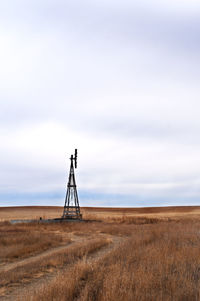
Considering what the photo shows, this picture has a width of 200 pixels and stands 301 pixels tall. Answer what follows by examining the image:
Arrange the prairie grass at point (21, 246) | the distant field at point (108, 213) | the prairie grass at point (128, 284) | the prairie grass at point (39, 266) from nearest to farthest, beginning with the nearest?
1. the prairie grass at point (128, 284)
2. the prairie grass at point (39, 266)
3. the prairie grass at point (21, 246)
4. the distant field at point (108, 213)

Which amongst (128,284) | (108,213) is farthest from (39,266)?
(108,213)

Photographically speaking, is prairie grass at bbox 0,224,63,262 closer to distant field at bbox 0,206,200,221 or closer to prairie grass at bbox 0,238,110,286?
prairie grass at bbox 0,238,110,286

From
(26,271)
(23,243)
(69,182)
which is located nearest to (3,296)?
(26,271)

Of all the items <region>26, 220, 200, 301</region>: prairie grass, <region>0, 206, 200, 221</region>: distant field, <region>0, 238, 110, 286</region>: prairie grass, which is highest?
<region>0, 206, 200, 221</region>: distant field

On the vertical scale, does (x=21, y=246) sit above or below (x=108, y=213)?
below

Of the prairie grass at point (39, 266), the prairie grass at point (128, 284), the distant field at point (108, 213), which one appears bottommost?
the prairie grass at point (39, 266)

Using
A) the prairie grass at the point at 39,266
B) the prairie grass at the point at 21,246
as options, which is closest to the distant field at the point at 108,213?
the prairie grass at the point at 21,246

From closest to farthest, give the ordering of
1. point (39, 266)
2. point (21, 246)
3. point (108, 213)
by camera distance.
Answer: point (39, 266)
point (21, 246)
point (108, 213)

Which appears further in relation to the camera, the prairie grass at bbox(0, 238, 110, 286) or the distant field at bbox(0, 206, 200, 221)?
the distant field at bbox(0, 206, 200, 221)

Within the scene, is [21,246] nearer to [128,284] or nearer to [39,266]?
[39,266]

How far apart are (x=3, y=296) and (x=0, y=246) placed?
793 centimetres

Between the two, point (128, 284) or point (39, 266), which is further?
point (39, 266)

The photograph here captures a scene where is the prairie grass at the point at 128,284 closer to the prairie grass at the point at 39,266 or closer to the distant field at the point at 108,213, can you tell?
the prairie grass at the point at 39,266

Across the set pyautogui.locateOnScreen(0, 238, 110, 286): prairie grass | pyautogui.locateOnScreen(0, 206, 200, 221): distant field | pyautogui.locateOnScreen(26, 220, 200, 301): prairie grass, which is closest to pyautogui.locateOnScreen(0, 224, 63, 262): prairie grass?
pyautogui.locateOnScreen(0, 238, 110, 286): prairie grass
